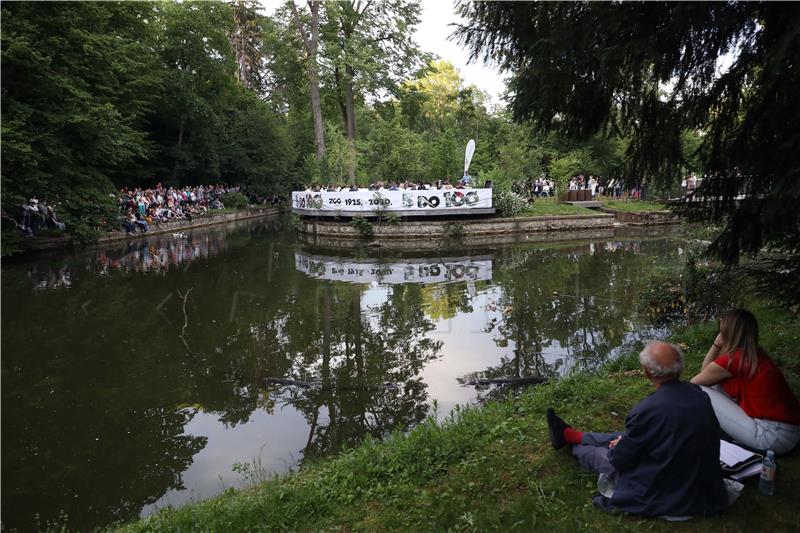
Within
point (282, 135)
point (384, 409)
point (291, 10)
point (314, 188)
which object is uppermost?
point (291, 10)

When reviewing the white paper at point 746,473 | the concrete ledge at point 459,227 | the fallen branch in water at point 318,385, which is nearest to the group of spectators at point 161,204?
the concrete ledge at point 459,227

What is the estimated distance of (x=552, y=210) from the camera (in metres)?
27.0

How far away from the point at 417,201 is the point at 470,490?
20.4 metres

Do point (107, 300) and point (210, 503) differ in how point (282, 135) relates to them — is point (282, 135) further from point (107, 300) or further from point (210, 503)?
point (210, 503)

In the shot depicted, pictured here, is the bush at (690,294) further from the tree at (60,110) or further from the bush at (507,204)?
the tree at (60,110)

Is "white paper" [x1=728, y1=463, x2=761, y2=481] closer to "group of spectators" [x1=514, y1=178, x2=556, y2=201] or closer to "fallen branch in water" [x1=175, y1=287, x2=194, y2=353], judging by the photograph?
"fallen branch in water" [x1=175, y1=287, x2=194, y2=353]

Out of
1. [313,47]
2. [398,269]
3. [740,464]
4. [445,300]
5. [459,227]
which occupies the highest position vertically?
[313,47]

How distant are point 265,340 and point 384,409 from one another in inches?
140

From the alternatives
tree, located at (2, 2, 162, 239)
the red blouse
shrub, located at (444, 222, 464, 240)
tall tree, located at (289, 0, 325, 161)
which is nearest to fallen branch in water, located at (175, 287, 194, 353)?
tree, located at (2, 2, 162, 239)

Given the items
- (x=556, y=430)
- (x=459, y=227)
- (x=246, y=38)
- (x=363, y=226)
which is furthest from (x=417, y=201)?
(x=246, y=38)

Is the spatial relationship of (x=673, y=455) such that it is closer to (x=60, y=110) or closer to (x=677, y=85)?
(x=677, y=85)

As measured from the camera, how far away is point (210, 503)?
168 inches

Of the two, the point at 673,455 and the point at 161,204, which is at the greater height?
the point at 161,204

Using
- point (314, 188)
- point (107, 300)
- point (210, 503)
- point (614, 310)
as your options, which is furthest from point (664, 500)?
point (314, 188)
